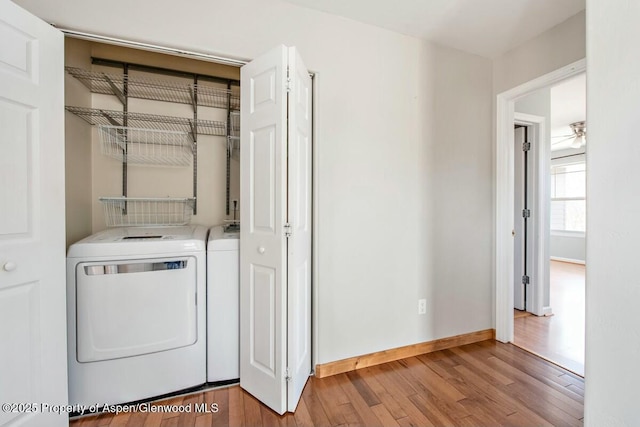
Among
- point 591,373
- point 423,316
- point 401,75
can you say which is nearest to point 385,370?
point 423,316

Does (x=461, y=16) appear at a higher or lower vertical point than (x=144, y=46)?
higher

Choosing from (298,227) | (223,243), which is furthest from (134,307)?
(298,227)

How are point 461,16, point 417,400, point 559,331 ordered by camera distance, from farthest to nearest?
point 559,331 → point 461,16 → point 417,400

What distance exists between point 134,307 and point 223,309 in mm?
480

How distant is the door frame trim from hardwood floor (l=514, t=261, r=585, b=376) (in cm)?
25

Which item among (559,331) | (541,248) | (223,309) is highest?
(541,248)

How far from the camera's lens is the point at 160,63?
2184mm

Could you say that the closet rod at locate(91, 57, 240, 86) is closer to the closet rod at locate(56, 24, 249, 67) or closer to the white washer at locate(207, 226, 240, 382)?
the closet rod at locate(56, 24, 249, 67)

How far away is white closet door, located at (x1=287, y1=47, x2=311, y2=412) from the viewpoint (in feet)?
4.76

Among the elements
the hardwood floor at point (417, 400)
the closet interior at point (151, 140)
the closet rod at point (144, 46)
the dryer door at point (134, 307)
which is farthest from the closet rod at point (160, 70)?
the hardwood floor at point (417, 400)

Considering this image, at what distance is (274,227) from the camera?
1.49 meters

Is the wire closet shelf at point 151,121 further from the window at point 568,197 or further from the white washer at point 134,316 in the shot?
the window at point 568,197

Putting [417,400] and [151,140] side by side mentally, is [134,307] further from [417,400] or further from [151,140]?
[417,400]

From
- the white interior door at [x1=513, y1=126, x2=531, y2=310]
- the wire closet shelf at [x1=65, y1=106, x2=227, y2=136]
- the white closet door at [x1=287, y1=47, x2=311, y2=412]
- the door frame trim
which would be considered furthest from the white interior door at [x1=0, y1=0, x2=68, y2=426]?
the white interior door at [x1=513, y1=126, x2=531, y2=310]
